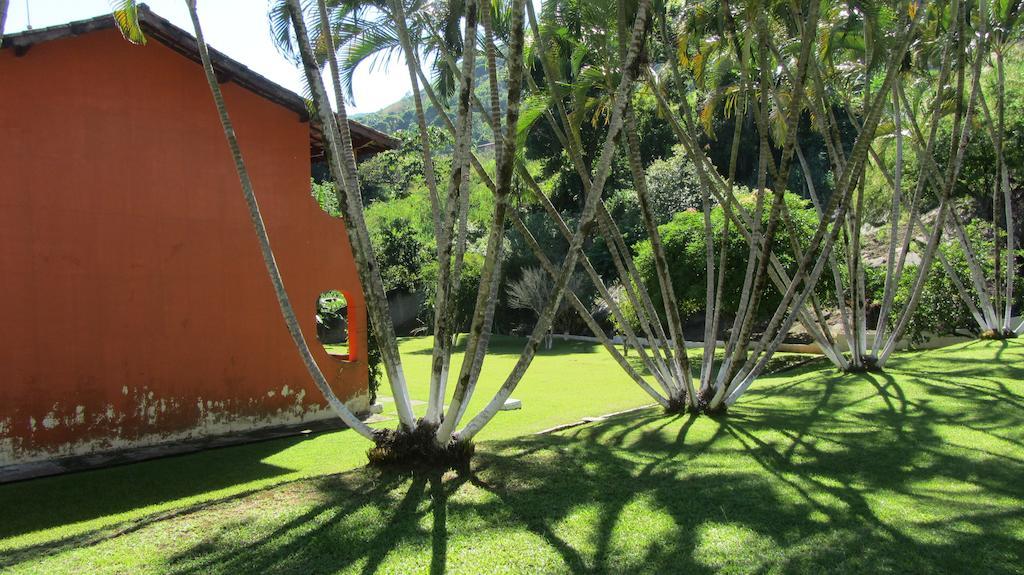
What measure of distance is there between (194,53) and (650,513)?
8.00 meters

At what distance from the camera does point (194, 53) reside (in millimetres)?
9492

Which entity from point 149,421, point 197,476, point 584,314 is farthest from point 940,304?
point 149,421

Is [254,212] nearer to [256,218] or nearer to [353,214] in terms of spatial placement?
[256,218]

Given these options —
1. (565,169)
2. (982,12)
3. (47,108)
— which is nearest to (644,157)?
(565,169)

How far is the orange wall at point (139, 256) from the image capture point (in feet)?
26.6

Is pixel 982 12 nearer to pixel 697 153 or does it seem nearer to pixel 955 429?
pixel 697 153

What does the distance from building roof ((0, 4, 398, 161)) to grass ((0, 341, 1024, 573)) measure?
3.55m

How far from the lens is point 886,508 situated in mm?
5180

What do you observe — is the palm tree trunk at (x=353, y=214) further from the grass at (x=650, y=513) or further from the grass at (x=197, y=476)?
the grass at (x=197, y=476)

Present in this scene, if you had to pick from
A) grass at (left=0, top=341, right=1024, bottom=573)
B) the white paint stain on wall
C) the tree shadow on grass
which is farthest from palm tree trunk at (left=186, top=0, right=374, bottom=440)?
the white paint stain on wall

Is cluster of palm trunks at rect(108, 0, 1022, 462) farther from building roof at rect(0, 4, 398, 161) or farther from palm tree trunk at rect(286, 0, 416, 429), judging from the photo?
building roof at rect(0, 4, 398, 161)

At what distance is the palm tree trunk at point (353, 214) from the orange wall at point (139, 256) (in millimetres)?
3813

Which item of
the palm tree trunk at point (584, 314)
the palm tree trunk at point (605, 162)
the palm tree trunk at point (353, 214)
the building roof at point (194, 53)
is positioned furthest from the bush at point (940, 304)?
the palm tree trunk at point (353, 214)

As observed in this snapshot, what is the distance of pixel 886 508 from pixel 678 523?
1480mm
